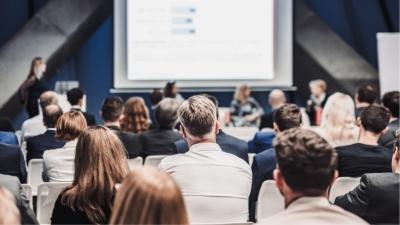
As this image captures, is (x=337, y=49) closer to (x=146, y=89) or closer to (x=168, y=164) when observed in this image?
(x=146, y=89)

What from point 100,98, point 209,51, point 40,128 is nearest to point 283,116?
point 40,128

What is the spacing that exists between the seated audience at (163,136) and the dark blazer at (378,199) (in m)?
2.37

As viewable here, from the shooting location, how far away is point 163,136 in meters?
5.29

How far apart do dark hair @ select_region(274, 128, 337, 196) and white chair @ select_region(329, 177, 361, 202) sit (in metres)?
1.61

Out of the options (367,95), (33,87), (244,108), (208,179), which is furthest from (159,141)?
(244,108)

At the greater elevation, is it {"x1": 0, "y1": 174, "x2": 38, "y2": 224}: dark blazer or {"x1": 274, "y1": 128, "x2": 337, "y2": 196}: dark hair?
{"x1": 274, "y1": 128, "x2": 337, "y2": 196}: dark hair

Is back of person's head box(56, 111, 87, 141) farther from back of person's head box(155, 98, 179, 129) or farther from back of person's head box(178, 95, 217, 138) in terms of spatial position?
back of person's head box(155, 98, 179, 129)

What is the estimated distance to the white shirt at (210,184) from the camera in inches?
125

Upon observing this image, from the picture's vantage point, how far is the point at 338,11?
Result: 10547 mm

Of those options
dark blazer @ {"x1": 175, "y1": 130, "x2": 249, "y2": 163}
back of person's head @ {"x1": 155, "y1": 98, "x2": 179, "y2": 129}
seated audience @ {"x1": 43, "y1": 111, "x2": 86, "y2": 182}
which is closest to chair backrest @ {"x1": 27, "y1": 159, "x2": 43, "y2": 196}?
seated audience @ {"x1": 43, "y1": 111, "x2": 86, "y2": 182}

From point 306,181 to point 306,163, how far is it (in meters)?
0.05

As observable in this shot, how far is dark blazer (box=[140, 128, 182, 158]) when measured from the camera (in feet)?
17.3

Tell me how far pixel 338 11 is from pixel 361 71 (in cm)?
126

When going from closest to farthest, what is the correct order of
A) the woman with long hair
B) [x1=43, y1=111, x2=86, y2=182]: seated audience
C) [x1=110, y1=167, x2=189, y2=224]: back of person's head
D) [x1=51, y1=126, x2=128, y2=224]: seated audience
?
[x1=110, y1=167, x2=189, y2=224]: back of person's head, [x1=51, y1=126, x2=128, y2=224]: seated audience, [x1=43, y1=111, x2=86, y2=182]: seated audience, the woman with long hair
